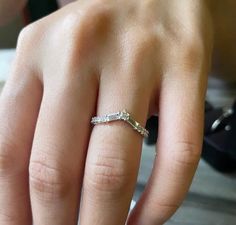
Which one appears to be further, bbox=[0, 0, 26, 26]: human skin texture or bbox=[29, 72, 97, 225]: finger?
bbox=[0, 0, 26, 26]: human skin texture

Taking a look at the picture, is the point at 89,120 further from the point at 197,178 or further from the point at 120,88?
the point at 197,178

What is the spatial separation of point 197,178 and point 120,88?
160 mm

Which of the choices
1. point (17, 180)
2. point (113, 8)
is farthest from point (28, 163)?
point (113, 8)

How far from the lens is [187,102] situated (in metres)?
0.27

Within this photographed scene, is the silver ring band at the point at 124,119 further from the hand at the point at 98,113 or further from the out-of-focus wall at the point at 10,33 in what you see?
the out-of-focus wall at the point at 10,33

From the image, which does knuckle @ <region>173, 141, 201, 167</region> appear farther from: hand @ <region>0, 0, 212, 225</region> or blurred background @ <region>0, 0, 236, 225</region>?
blurred background @ <region>0, 0, 236, 225</region>

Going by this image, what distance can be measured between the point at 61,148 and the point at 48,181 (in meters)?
0.02

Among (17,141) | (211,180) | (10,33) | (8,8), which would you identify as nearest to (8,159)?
(17,141)

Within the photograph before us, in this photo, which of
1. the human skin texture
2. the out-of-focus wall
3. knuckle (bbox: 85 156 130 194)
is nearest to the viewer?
knuckle (bbox: 85 156 130 194)

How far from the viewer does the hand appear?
26cm

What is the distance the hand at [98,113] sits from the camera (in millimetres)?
262

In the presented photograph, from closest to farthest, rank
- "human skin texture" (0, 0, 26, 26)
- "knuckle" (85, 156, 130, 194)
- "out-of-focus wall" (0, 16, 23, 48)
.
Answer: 1. "knuckle" (85, 156, 130, 194)
2. "human skin texture" (0, 0, 26, 26)
3. "out-of-focus wall" (0, 16, 23, 48)

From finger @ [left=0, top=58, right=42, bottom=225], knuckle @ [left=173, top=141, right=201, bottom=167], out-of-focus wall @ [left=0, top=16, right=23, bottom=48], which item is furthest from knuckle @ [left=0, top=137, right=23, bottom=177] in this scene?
out-of-focus wall @ [left=0, top=16, right=23, bottom=48]

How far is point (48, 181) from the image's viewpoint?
26 centimetres
